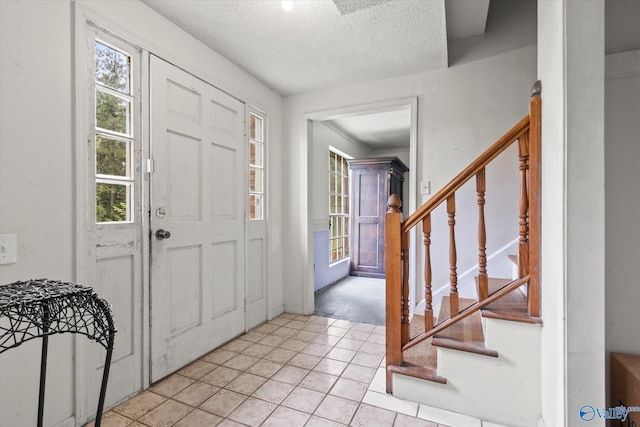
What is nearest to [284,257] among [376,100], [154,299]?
[154,299]

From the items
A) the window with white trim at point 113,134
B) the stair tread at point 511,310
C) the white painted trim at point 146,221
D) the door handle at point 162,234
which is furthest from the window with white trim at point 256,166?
the stair tread at point 511,310

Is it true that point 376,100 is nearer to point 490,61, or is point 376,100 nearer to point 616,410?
point 490,61

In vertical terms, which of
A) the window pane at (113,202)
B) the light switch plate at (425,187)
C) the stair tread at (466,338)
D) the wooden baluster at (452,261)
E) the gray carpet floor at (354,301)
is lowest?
the gray carpet floor at (354,301)

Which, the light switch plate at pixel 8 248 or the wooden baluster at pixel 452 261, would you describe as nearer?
the light switch plate at pixel 8 248

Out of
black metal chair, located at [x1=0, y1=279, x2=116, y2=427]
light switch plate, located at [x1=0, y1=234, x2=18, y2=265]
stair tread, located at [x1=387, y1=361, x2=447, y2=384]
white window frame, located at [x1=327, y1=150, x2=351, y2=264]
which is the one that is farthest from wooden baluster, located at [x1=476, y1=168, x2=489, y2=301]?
white window frame, located at [x1=327, y1=150, x2=351, y2=264]

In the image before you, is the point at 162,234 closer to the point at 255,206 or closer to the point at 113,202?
the point at 113,202

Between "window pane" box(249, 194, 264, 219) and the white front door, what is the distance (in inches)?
7.0

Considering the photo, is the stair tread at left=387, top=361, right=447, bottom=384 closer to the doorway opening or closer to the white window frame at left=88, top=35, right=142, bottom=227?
the doorway opening

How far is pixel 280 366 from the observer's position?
2.16 meters

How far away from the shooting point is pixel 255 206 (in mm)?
2943

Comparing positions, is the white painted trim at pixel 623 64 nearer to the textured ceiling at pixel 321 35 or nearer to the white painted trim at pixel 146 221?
the textured ceiling at pixel 321 35

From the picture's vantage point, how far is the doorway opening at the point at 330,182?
304 cm

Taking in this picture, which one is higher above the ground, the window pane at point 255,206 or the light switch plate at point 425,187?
the light switch plate at point 425,187

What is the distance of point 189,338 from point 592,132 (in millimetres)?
2515
